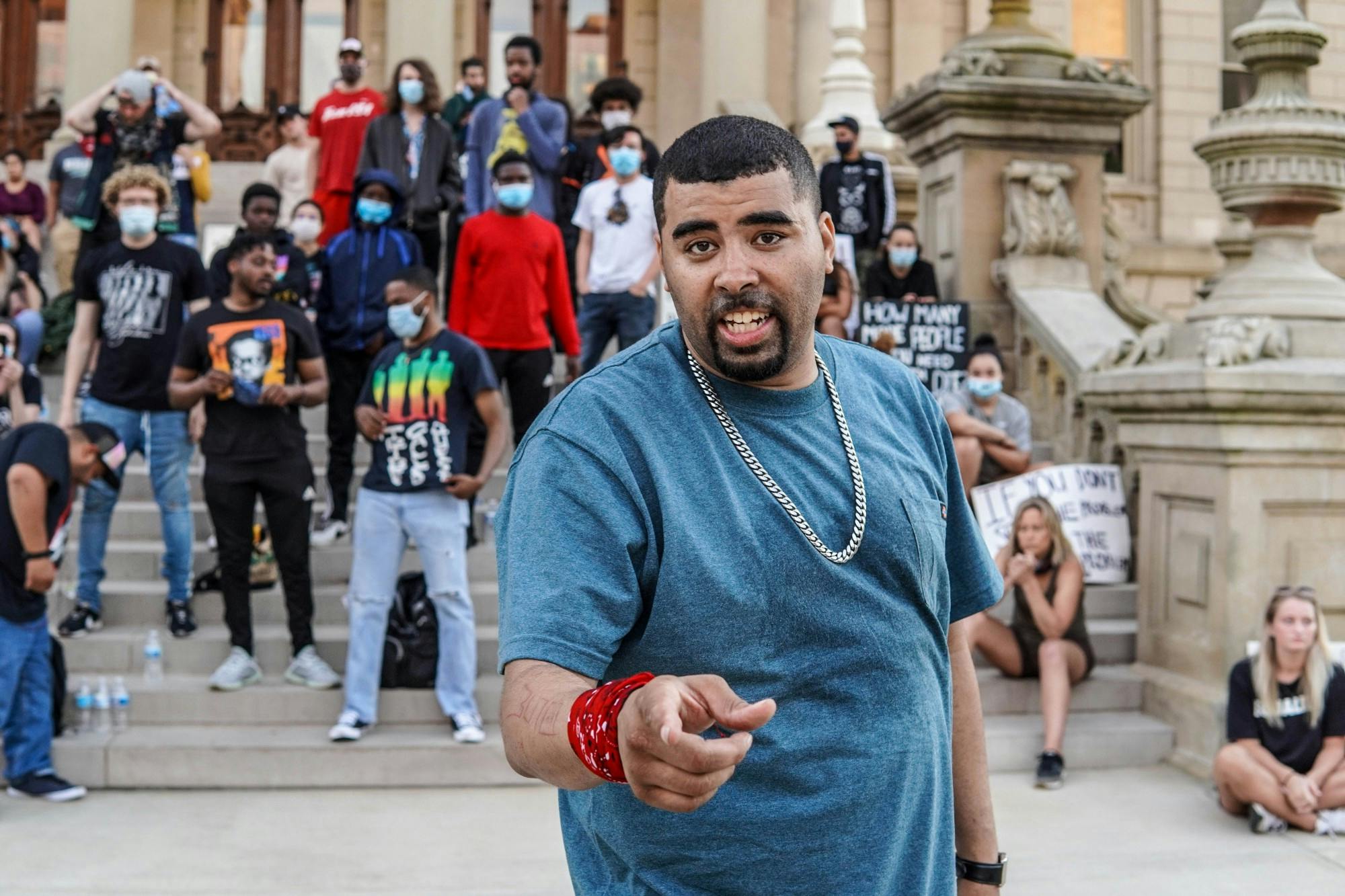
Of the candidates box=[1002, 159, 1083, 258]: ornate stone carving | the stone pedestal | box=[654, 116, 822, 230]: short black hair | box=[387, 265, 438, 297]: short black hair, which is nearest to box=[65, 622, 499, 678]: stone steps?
box=[387, 265, 438, 297]: short black hair

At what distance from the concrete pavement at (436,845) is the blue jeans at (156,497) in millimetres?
1341

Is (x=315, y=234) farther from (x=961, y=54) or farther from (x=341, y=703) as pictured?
(x=961, y=54)

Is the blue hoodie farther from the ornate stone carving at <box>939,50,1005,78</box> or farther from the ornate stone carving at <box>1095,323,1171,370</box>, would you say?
the ornate stone carving at <box>939,50,1005,78</box>

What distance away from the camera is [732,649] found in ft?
6.18

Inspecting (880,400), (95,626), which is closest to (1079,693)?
(95,626)

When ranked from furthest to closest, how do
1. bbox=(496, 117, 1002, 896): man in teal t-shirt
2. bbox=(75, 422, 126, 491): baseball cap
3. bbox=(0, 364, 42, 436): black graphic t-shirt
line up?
1. bbox=(0, 364, 42, 436): black graphic t-shirt
2. bbox=(75, 422, 126, 491): baseball cap
3. bbox=(496, 117, 1002, 896): man in teal t-shirt

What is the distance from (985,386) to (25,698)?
5387mm

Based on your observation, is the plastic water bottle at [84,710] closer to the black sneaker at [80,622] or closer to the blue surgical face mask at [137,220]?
the black sneaker at [80,622]

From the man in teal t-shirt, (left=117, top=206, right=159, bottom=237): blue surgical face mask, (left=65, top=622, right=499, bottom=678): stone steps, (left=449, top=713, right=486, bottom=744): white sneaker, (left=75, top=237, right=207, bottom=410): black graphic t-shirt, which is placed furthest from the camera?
(left=117, top=206, right=159, bottom=237): blue surgical face mask

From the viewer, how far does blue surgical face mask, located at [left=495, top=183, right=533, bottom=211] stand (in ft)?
27.5

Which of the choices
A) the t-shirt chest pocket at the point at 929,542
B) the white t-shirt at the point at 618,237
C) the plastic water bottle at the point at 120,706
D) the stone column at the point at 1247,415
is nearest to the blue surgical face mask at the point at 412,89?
the white t-shirt at the point at 618,237

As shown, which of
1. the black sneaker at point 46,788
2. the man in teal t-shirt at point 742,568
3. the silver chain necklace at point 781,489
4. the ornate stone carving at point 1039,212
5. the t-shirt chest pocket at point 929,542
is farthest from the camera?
the ornate stone carving at point 1039,212

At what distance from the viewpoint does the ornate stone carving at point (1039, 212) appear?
10.4 meters

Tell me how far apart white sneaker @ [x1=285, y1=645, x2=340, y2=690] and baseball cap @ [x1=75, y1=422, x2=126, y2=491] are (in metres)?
1.21
